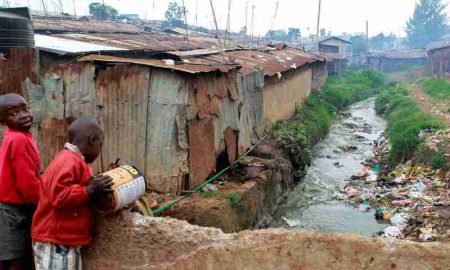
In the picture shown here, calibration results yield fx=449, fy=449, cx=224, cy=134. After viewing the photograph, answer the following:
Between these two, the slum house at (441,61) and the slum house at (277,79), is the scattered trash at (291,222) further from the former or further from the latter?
the slum house at (441,61)

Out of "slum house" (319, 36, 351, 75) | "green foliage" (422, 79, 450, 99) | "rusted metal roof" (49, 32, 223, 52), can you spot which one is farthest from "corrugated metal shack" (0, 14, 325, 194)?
"slum house" (319, 36, 351, 75)

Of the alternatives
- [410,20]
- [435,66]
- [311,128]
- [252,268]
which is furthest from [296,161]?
[410,20]

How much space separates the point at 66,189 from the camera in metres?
2.27

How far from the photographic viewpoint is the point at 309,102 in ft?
60.1

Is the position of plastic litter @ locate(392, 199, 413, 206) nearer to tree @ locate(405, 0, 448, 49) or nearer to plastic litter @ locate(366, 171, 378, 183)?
plastic litter @ locate(366, 171, 378, 183)

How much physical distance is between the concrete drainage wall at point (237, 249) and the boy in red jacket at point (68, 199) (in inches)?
8.8

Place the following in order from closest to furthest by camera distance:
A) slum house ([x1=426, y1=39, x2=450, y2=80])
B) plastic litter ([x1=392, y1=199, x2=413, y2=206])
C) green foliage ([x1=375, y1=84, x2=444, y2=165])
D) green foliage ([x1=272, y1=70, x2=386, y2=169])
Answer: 1. plastic litter ([x1=392, y1=199, x2=413, y2=206])
2. green foliage ([x1=272, y1=70, x2=386, y2=169])
3. green foliage ([x1=375, y1=84, x2=444, y2=165])
4. slum house ([x1=426, y1=39, x2=450, y2=80])

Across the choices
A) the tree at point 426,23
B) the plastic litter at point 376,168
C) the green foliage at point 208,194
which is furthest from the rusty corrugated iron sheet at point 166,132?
the tree at point 426,23

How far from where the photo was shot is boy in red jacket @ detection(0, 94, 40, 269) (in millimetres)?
2607

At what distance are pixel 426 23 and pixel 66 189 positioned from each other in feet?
241

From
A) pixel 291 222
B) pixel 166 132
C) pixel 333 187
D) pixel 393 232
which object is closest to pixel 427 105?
pixel 333 187

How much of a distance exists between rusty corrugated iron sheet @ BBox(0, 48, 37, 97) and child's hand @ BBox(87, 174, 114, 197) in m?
4.86

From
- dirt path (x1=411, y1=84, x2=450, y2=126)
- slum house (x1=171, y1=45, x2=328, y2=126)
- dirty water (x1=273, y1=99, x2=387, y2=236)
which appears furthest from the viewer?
dirt path (x1=411, y1=84, x2=450, y2=126)

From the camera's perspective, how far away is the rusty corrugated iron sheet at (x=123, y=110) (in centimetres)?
651
